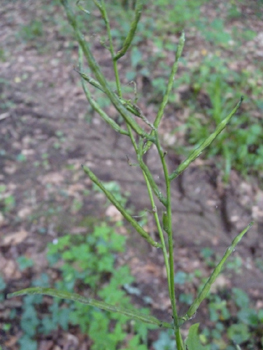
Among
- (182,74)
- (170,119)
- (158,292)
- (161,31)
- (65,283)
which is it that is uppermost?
(161,31)

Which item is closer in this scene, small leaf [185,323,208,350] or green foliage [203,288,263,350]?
small leaf [185,323,208,350]

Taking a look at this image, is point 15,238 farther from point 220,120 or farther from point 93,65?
point 93,65

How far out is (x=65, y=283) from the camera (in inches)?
101

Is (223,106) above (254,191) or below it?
above

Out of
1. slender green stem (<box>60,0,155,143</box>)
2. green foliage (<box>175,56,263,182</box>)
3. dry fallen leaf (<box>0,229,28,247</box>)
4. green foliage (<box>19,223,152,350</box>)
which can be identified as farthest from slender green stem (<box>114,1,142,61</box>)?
green foliage (<box>175,56,263,182</box>)

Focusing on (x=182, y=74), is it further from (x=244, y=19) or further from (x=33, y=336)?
(x=33, y=336)

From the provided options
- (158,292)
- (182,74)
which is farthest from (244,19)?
(158,292)

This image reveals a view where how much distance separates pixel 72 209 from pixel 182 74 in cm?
242

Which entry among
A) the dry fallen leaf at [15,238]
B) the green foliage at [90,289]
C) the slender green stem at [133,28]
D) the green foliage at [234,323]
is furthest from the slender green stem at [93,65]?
the dry fallen leaf at [15,238]

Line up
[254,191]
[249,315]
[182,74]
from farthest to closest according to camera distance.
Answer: [182,74]
[254,191]
[249,315]

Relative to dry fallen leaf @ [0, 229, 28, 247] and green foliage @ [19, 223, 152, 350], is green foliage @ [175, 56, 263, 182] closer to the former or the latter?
green foliage @ [19, 223, 152, 350]

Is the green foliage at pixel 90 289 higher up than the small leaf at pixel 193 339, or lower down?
lower down

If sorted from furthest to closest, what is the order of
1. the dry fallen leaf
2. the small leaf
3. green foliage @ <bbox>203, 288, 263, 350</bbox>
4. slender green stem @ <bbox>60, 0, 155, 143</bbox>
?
the dry fallen leaf
green foliage @ <bbox>203, 288, 263, 350</bbox>
the small leaf
slender green stem @ <bbox>60, 0, 155, 143</bbox>

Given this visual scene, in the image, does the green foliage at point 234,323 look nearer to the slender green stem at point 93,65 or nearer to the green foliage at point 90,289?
the green foliage at point 90,289
